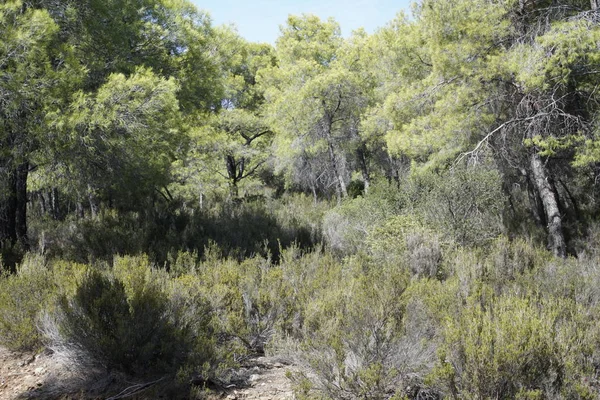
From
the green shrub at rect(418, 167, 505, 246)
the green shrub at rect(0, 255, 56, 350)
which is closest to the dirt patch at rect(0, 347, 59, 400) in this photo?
the green shrub at rect(0, 255, 56, 350)

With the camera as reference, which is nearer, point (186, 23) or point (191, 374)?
point (191, 374)

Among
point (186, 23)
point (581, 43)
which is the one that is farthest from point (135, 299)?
point (186, 23)

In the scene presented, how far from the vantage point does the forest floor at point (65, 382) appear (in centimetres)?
318

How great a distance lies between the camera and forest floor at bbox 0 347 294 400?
10.4 feet

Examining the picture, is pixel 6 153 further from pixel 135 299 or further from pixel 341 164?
pixel 341 164

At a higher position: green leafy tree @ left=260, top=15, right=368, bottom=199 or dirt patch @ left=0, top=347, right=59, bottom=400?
green leafy tree @ left=260, top=15, right=368, bottom=199

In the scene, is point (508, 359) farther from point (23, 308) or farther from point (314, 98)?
point (314, 98)

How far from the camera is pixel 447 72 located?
9047 mm

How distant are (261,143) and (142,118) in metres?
14.4

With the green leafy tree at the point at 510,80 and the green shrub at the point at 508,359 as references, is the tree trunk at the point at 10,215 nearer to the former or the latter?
the green shrub at the point at 508,359

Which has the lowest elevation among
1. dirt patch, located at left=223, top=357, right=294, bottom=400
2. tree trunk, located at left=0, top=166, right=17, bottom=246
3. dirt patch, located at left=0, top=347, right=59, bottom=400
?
dirt patch, located at left=223, top=357, right=294, bottom=400

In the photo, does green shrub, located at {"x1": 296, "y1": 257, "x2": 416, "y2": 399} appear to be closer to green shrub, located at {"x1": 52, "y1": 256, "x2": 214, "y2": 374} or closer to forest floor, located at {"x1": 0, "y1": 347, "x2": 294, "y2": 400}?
forest floor, located at {"x1": 0, "y1": 347, "x2": 294, "y2": 400}

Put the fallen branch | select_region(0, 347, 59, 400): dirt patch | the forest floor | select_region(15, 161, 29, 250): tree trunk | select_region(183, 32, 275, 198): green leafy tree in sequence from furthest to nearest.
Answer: select_region(183, 32, 275, 198): green leafy tree, select_region(15, 161, 29, 250): tree trunk, select_region(0, 347, 59, 400): dirt patch, the forest floor, the fallen branch

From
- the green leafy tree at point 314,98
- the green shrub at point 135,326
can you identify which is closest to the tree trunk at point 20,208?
the green shrub at point 135,326
